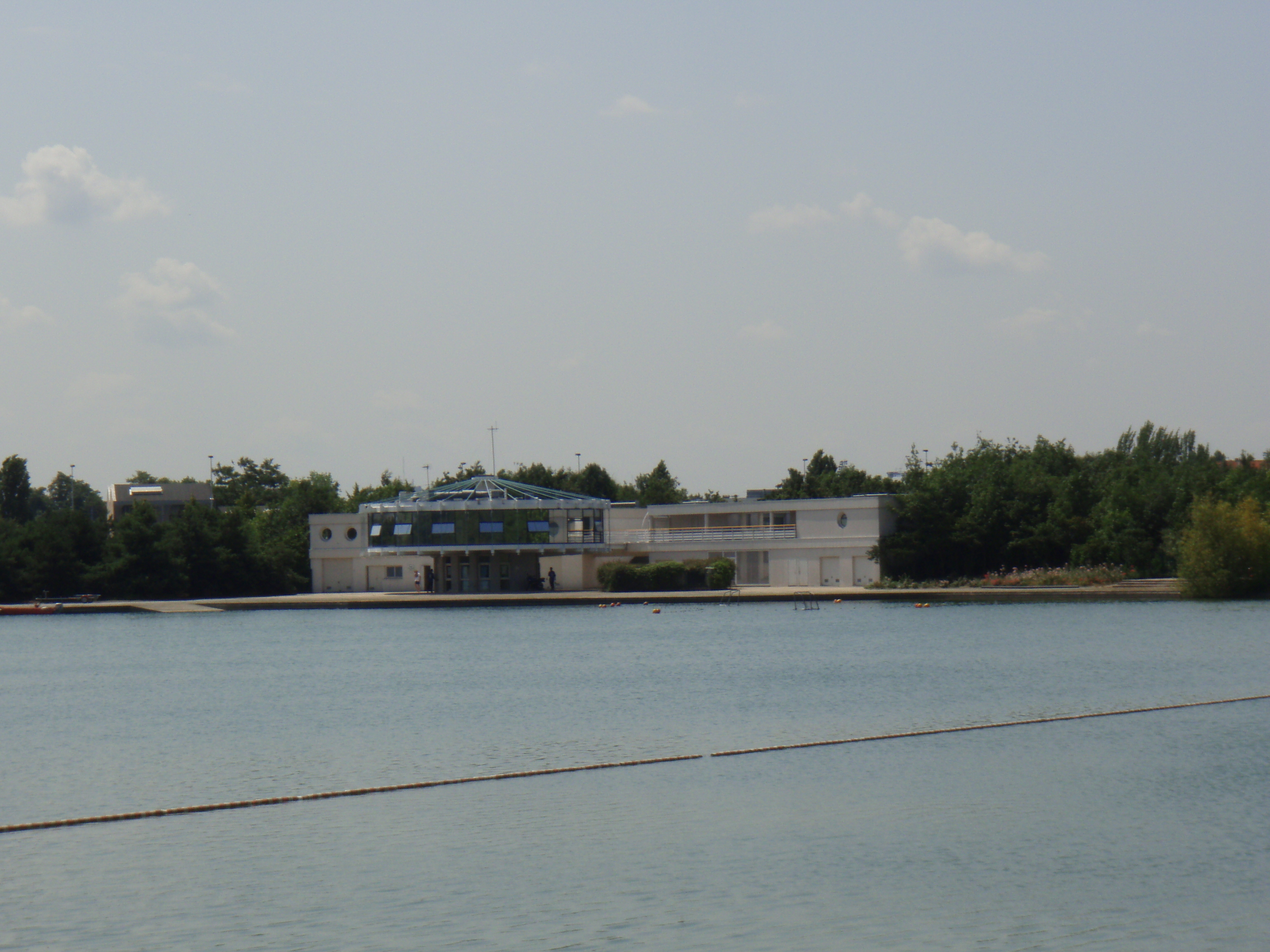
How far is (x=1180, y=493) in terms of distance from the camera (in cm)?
5950

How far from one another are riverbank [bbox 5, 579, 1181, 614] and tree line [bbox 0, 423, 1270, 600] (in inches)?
88.8

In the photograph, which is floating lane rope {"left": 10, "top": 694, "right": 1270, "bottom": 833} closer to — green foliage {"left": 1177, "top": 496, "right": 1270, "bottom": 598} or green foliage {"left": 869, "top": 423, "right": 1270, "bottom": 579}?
green foliage {"left": 1177, "top": 496, "right": 1270, "bottom": 598}

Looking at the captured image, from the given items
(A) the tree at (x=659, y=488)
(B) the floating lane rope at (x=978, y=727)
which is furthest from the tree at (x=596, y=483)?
(B) the floating lane rope at (x=978, y=727)

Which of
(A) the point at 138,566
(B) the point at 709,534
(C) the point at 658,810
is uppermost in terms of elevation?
(B) the point at 709,534

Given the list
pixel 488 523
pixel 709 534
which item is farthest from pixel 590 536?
pixel 709 534

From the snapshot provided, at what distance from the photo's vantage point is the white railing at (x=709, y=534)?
227 feet

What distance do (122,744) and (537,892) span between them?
40.4 feet

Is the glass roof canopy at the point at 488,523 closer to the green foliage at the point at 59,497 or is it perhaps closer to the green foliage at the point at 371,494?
the green foliage at the point at 371,494

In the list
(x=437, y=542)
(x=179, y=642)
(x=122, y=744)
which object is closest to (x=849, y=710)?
(x=122, y=744)

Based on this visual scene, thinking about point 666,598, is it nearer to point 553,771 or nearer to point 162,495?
point 553,771

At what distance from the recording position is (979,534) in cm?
6369

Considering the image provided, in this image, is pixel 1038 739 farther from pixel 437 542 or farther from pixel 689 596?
pixel 437 542

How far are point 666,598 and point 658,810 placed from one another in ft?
155

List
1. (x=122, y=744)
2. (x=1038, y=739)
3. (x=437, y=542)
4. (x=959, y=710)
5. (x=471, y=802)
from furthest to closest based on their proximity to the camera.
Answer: (x=437, y=542), (x=959, y=710), (x=122, y=744), (x=1038, y=739), (x=471, y=802)
